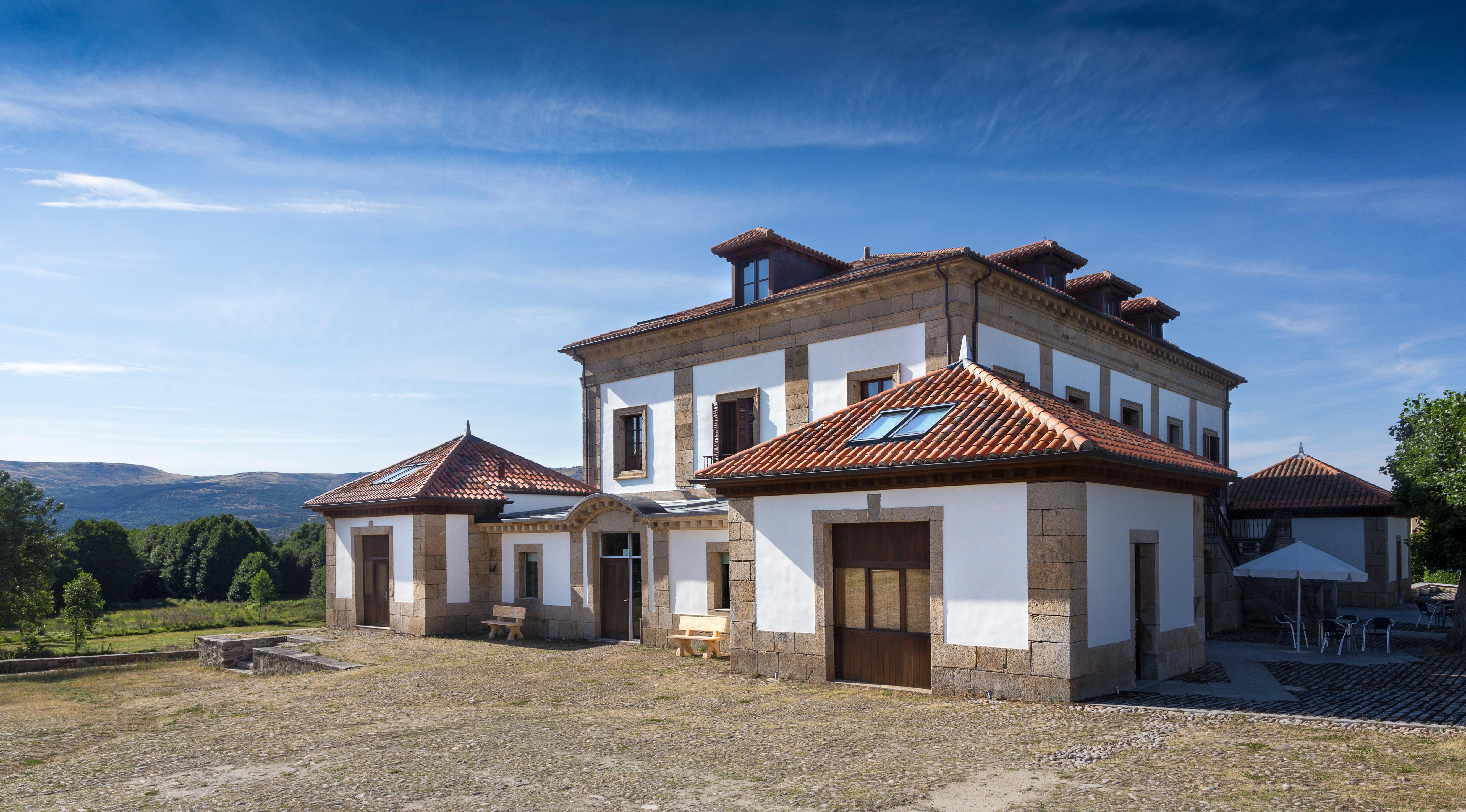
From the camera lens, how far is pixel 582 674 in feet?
48.8

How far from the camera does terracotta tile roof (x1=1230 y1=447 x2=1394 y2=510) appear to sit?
2605 cm

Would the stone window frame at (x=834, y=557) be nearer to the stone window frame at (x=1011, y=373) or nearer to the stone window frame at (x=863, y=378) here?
the stone window frame at (x=863, y=378)

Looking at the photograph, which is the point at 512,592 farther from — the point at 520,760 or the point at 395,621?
the point at 520,760

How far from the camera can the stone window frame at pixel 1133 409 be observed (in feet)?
72.5


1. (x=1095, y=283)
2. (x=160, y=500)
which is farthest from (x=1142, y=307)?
(x=160, y=500)

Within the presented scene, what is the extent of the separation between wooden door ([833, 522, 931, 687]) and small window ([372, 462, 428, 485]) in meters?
14.2

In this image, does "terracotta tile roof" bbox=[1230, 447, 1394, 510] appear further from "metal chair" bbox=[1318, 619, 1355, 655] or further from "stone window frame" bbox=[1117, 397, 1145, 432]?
"metal chair" bbox=[1318, 619, 1355, 655]

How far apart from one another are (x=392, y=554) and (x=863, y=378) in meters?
12.6

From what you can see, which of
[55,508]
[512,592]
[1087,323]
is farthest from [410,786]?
[55,508]

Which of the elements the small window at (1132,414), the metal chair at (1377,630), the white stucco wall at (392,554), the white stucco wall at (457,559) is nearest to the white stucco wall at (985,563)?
the metal chair at (1377,630)

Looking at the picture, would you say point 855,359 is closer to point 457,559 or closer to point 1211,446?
point 457,559

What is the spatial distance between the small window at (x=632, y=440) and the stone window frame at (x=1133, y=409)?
1158 centimetres

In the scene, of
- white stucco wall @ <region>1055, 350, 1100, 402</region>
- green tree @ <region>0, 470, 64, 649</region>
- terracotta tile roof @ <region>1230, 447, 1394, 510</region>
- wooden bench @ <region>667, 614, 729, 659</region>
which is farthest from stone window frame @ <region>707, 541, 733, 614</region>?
terracotta tile roof @ <region>1230, 447, 1394, 510</region>

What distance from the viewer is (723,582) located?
1739 centimetres
